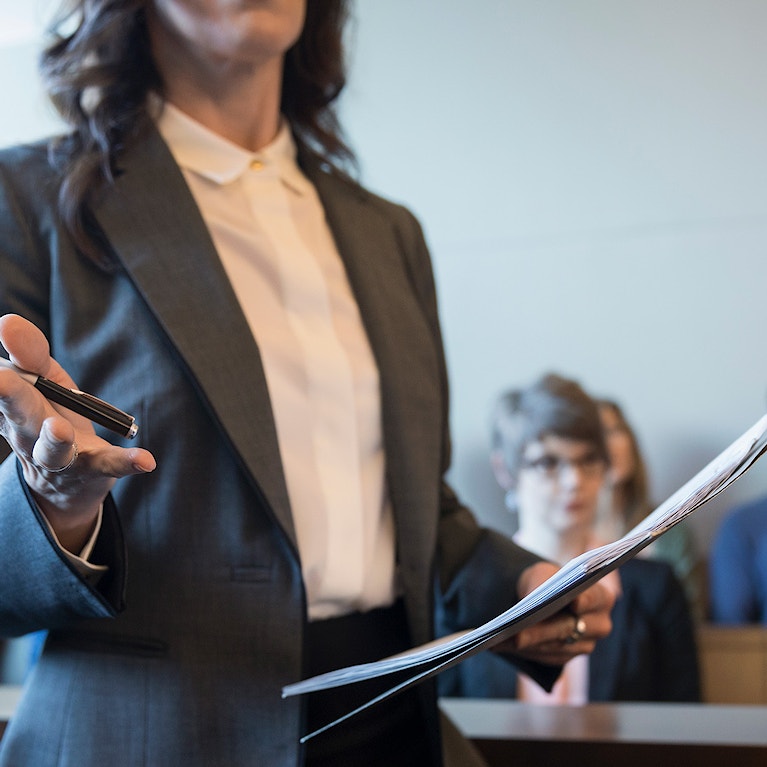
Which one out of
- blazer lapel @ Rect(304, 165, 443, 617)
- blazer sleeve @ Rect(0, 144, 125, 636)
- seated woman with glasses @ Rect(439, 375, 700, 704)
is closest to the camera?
blazer sleeve @ Rect(0, 144, 125, 636)

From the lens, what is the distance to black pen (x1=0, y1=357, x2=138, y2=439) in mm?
588

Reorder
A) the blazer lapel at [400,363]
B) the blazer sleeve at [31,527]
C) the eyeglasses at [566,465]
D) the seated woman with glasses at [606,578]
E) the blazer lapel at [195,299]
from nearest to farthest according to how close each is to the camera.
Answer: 1. the blazer sleeve at [31,527]
2. the blazer lapel at [195,299]
3. the blazer lapel at [400,363]
4. the seated woman with glasses at [606,578]
5. the eyeglasses at [566,465]

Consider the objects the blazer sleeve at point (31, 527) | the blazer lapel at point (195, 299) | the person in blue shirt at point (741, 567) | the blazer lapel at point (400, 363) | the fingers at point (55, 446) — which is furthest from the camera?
the person in blue shirt at point (741, 567)

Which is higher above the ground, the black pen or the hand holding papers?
the black pen

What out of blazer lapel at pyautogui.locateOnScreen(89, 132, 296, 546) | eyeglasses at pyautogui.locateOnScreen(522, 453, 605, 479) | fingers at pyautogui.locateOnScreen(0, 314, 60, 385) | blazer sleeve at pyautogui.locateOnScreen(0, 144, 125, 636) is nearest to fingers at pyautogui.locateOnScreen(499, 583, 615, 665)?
blazer lapel at pyautogui.locateOnScreen(89, 132, 296, 546)

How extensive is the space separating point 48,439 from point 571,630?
0.53m

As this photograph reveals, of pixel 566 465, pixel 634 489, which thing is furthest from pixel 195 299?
pixel 634 489

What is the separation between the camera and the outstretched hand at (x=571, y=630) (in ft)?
2.91

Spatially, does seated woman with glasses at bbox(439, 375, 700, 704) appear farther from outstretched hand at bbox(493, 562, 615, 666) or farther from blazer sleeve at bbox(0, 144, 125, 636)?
blazer sleeve at bbox(0, 144, 125, 636)

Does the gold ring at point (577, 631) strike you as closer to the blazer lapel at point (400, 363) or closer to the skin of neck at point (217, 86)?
the blazer lapel at point (400, 363)

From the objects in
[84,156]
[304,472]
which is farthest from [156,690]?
[84,156]

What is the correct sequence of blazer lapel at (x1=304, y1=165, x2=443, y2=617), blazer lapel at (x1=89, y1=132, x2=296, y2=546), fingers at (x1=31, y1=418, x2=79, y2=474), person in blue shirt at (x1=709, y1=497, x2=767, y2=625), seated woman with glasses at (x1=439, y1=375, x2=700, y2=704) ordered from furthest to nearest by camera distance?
person in blue shirt at (x1=709, y1=497, x2=767, y2=625) < seated woman with glasses at (x1=439, y1=375, x2=700, y2=704) < blazer lapel at (x1=304, y1=165, x2=443, y2=617) < blazer lapel at (x1=89, y1=132, x2=296, y2=546) < fingers at (x1=31, y1=418, x2=79, y2=474)

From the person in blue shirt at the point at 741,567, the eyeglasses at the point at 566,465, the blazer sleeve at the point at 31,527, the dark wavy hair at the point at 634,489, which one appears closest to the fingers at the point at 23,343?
the blazer sleeve at the point at 31,527

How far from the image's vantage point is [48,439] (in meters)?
0.56
